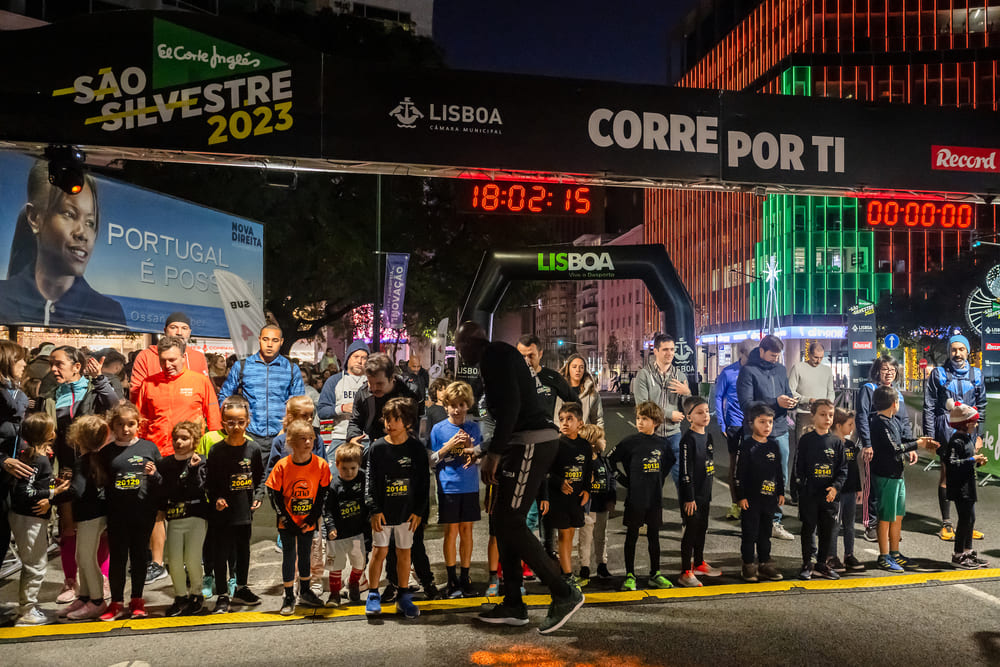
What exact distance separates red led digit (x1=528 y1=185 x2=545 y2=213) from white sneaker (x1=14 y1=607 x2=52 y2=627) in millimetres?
5715

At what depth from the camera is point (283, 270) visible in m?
22.0

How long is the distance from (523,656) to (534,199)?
4.99m

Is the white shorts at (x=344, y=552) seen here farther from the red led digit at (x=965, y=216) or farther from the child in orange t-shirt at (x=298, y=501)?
the red led digit at (x=965, y=216)

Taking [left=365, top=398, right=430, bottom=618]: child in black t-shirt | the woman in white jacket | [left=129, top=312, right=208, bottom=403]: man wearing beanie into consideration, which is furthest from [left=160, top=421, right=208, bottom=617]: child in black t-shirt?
the woman in white jacket

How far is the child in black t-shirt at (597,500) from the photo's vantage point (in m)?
6.55

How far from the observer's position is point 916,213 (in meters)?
9.33

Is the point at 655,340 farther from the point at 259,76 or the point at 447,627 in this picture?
the point at 259,76

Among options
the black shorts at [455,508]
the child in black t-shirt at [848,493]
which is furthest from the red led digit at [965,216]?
the black shorts at [455,508]

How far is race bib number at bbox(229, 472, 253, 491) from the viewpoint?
5.79m

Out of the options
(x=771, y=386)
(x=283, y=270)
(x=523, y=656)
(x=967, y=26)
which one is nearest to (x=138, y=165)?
(x=283, y=270)

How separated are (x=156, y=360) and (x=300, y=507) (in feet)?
8.75

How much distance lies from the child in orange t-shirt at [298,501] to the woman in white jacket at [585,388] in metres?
3.00

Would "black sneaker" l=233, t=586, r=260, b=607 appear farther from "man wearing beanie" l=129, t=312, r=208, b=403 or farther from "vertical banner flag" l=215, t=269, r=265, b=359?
"vertical banner flag" l=215, t=269, r=265, b=359

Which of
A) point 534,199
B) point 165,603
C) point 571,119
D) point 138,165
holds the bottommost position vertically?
point 165,603
